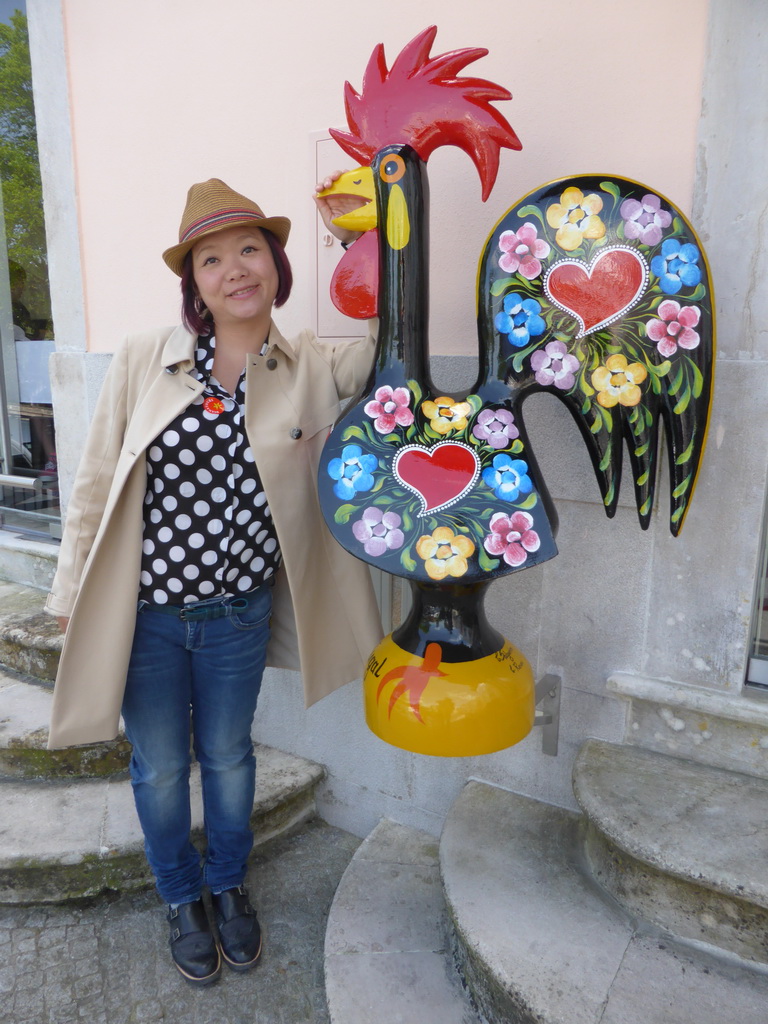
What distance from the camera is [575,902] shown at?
5.97 feet

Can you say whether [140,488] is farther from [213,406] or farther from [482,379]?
[482,379]

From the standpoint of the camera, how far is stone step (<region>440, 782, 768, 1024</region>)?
1.53 metres

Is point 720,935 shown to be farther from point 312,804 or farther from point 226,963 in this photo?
point 312,804

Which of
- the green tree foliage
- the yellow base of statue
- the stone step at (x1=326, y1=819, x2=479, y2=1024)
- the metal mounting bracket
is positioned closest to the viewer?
the yellow base of statue

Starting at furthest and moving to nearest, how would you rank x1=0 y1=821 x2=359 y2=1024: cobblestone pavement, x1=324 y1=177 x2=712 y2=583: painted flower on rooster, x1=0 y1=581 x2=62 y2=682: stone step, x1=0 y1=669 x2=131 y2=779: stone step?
x1=0 y1=581 x2=62 y2=682: stone step → x1=0 y1=669 x2=131 y2=779: stone step → x1=0 y1=821 x2=359 y2=1024: cobblestone pavement → x1=324 y1=177 x2=712 y2=583: painted flower on rooster

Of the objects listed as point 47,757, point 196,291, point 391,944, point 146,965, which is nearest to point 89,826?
point 47,757

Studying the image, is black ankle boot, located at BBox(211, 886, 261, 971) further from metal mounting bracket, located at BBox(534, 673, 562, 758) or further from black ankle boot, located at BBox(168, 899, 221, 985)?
metal mounting bracket, located at BBox(534, 673, 562, 758)

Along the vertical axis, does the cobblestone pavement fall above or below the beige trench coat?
below

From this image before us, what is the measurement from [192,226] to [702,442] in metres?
1.26

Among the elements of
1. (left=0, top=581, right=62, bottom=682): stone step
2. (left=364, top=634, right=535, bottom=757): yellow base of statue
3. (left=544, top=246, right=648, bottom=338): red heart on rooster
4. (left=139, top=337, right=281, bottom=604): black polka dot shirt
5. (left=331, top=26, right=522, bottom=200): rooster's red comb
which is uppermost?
(left=331, top=26, right=522, bottom=200): rooster's red comb

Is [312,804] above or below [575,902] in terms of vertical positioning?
below

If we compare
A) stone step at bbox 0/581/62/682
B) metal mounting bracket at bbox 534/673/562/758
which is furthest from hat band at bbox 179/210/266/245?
stone step at bbox 0/581/62/682

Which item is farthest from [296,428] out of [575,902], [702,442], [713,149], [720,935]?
[720,935]

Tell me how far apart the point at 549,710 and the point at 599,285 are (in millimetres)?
1209
